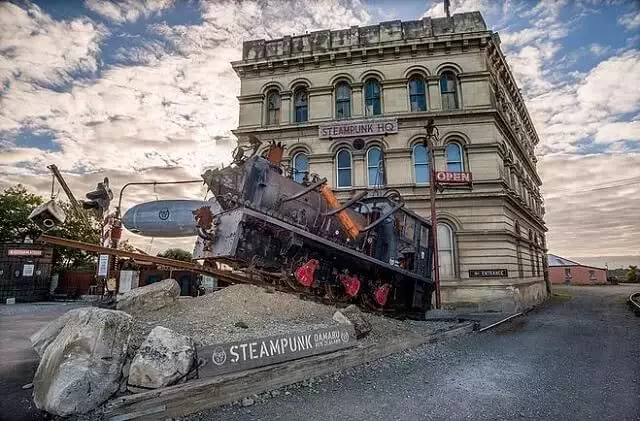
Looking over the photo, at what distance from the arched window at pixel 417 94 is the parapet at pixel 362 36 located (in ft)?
7.24

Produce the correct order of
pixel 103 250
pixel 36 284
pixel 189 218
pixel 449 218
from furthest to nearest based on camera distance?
pixel 36 284
pixel 449 218
pixel 189 218
pixel 103 250

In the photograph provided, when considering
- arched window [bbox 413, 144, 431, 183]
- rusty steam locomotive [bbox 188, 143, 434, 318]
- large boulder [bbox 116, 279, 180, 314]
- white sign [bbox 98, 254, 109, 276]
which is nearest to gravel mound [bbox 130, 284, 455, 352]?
large boulder [bbox 116, 279, 180, 314]

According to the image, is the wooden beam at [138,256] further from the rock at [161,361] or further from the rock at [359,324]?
the rock at [359,324]

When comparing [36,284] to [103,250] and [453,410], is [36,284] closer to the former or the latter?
[103,250]

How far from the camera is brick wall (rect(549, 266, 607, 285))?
51531 mm

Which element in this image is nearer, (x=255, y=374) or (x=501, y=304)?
(x=255, y=374)

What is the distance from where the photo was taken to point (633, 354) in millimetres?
7766

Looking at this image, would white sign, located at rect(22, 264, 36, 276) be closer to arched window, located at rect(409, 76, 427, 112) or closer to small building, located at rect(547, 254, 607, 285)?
arched window, located at rect(409, 76, 427, 112)

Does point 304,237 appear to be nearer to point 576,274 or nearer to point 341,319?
point 341,319

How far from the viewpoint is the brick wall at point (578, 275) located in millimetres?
51531

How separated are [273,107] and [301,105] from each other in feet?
5.76

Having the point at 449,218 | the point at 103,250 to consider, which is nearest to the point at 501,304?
the point at 449,218

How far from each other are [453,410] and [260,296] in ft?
16.3

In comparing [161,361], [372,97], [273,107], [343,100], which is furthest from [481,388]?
[273,107]
